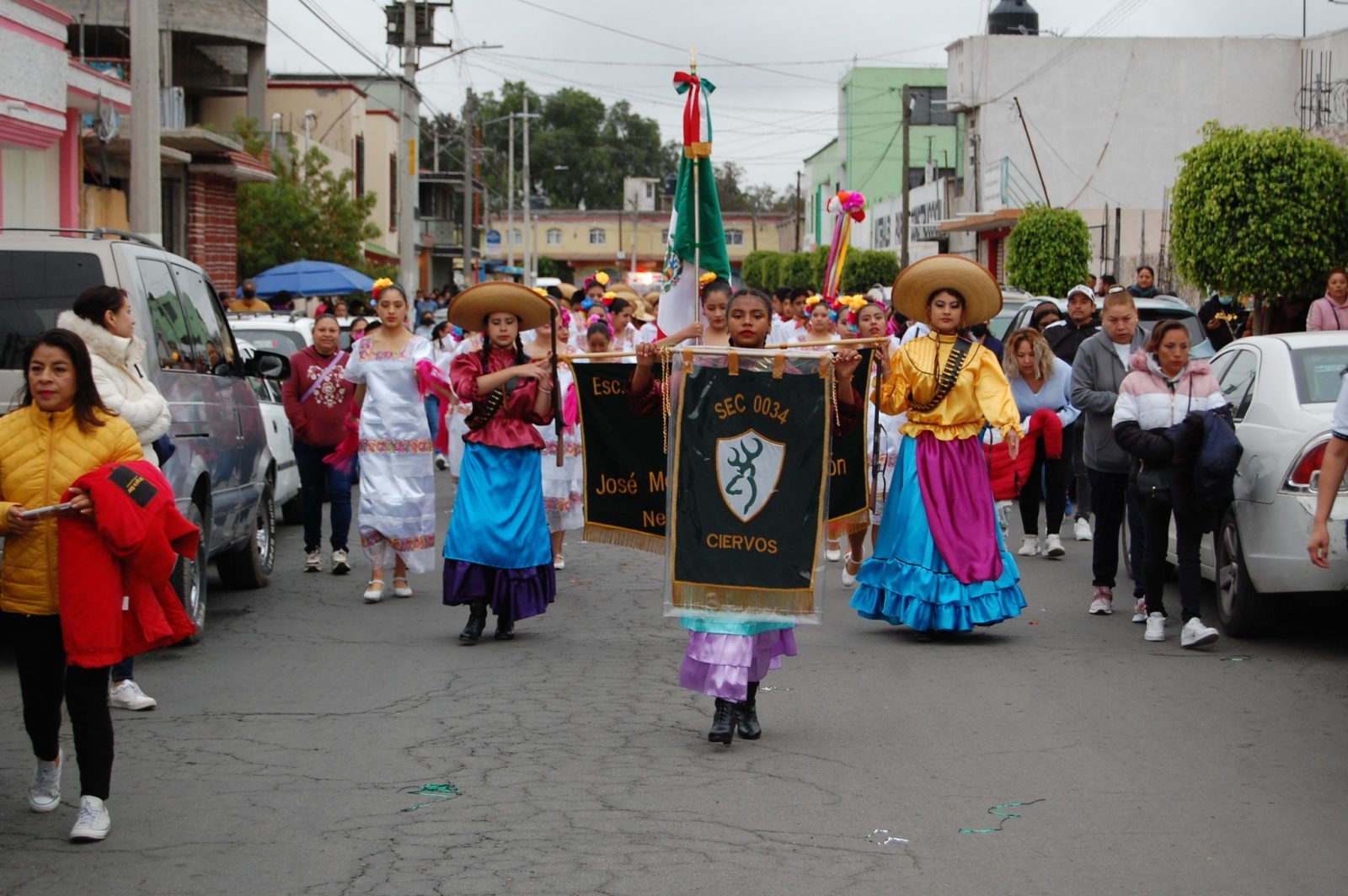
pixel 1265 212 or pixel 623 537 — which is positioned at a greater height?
pixel 1265 212

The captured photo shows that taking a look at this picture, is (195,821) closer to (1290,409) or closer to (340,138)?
(1290,409)

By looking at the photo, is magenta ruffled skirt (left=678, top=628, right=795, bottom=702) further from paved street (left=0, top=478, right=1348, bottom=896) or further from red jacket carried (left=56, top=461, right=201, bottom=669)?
red jacket carried (left=56, top=461, right=201, bottom=669)

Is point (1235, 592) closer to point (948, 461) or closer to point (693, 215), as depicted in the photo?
point (948, 461)

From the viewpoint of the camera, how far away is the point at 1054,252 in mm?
33062

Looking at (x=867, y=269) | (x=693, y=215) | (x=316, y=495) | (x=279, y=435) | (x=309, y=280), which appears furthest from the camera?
(x=867, y=269)

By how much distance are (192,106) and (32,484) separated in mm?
36158

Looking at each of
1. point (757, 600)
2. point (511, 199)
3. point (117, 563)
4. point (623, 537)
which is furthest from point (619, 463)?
point (511, 199)

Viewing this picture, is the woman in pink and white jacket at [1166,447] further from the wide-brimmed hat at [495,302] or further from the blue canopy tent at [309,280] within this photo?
the blue canopy tent at [309,280]

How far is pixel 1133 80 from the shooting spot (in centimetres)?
4472

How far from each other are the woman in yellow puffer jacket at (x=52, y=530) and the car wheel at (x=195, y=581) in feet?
10.3

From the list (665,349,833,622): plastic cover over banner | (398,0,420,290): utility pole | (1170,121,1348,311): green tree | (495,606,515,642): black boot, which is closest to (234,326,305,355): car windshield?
(495,606,515,642): black boot

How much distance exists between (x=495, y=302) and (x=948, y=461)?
266 cm

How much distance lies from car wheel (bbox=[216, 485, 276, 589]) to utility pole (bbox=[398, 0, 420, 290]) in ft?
66.4

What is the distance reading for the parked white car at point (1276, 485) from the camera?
8.58 meters
